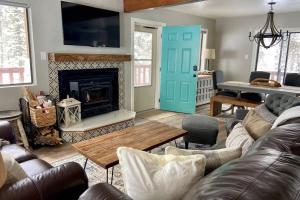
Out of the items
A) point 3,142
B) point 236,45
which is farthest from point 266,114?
point 236,45

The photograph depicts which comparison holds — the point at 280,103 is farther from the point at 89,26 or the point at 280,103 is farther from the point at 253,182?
the point at 89,26

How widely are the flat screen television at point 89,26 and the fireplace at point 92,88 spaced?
0.48 metres

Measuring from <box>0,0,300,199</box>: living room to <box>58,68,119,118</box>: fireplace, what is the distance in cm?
2

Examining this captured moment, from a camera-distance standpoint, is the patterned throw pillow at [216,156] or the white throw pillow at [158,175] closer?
the white throw pillow at [158,175]

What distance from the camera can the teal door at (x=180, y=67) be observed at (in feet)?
16.0

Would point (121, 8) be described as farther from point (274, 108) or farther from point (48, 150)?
point (274, 108)

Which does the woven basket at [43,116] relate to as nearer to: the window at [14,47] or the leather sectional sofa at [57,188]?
the window at [14,47]

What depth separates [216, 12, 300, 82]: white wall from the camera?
20.3 feet

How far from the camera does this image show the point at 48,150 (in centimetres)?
308

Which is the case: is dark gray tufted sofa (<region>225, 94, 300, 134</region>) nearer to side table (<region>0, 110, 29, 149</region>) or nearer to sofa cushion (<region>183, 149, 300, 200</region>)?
sofa cushion (<region>183, 149, 300, 200</region>)

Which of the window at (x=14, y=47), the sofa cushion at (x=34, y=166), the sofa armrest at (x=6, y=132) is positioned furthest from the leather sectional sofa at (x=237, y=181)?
the window at (x=14, y=47)

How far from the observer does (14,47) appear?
3088 mm

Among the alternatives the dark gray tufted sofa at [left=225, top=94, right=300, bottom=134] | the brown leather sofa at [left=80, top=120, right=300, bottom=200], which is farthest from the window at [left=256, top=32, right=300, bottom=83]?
the brown leather sofa at [left=80, top=120, right=300, bottom=200]

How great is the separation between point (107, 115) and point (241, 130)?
2658 mm
